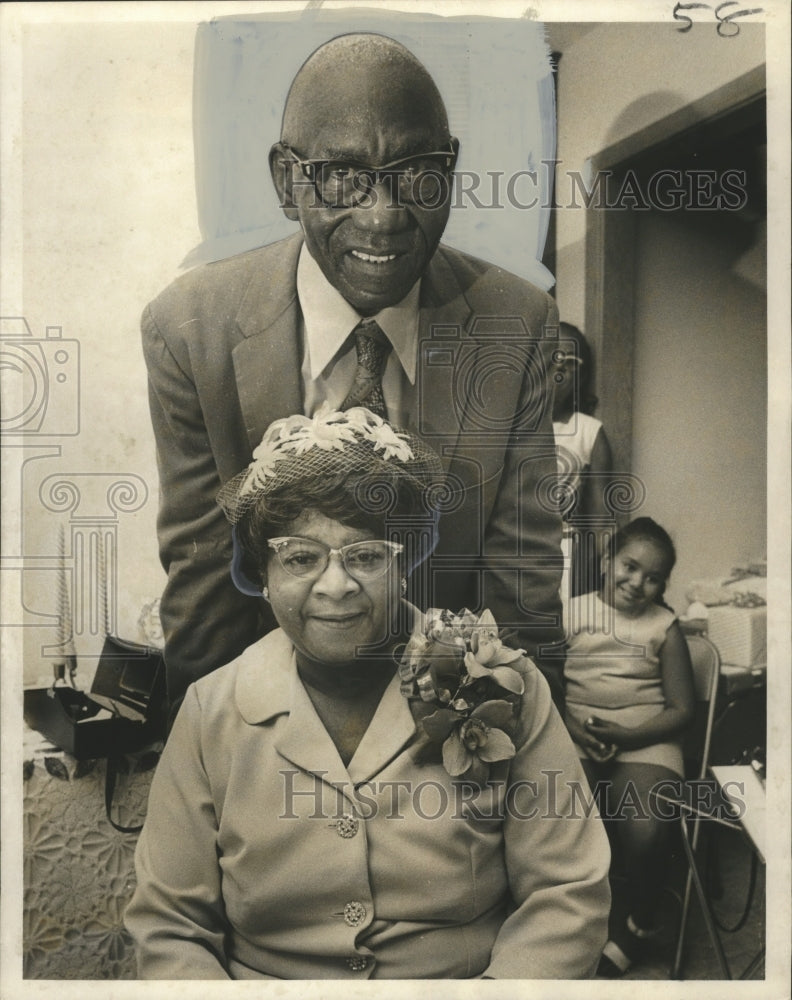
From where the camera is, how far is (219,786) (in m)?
2.26

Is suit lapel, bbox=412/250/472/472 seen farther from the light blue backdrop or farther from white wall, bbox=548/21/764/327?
white wall, bbox=548/21/764/327

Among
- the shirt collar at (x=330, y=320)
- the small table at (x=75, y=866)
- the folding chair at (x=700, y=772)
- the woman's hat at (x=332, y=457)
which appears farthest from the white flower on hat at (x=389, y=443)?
the small table at (x=75, y=866)

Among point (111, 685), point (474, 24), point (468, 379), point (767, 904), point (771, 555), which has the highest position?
point (474, 24)

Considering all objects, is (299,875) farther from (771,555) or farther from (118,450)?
(771,555)

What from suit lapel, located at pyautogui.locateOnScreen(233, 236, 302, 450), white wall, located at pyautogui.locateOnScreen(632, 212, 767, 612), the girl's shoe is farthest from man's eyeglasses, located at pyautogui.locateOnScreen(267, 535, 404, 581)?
the girl's shoe

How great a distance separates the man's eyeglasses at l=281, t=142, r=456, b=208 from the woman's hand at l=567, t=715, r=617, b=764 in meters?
1.13

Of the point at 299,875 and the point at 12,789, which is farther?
the point at 12,789

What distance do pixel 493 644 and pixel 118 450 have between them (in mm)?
895

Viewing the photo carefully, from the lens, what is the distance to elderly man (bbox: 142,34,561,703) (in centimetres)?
229

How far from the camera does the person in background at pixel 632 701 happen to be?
2.32 m

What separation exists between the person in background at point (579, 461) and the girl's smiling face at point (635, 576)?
36 millimetres

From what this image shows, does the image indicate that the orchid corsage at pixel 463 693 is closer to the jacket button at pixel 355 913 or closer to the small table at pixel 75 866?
the jacket button at pixel 355 913

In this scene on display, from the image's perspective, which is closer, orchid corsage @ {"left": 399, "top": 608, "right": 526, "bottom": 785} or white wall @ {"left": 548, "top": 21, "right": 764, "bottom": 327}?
orchid corsage @ {"left": 399, "top": 608, "right": 526, "bottom": 785}

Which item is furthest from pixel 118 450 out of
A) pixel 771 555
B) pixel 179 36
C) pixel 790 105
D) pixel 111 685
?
pixel 790 105
